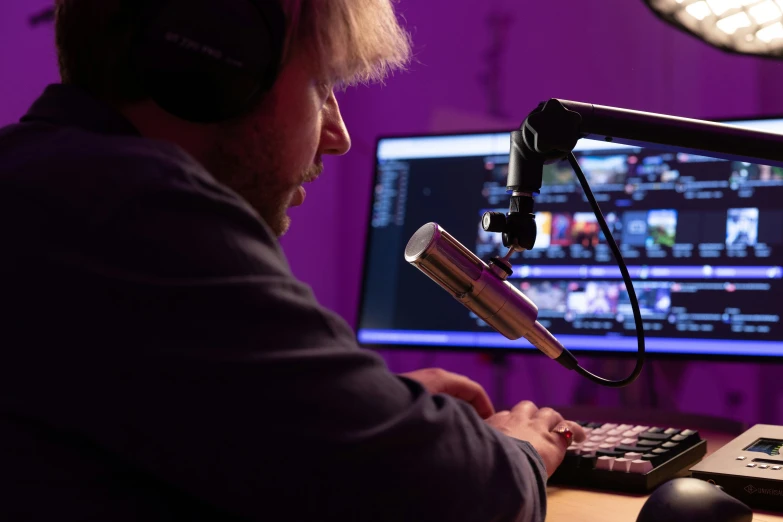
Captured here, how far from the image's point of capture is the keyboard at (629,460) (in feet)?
2.43

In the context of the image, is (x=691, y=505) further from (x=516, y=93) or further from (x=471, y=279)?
(x=516, y=93)

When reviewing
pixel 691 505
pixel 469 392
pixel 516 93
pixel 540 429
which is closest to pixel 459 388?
pixel 469 392

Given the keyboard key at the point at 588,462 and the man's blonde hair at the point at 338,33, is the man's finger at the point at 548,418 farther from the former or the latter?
the man's blonde hair at the point at 338,33

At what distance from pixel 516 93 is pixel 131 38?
1.05 meters

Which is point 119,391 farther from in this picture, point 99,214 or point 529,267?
point 529,267

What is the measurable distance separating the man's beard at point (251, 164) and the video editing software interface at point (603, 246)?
0.61 metres

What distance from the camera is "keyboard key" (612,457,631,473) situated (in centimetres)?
74

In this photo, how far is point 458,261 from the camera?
0.68 meters

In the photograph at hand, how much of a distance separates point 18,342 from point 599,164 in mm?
964

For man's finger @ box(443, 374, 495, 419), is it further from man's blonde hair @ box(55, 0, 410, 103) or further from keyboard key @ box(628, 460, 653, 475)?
man's blonde hair @ box(55, 0, 410, 103)

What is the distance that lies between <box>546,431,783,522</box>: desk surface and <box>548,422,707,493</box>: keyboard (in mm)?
12

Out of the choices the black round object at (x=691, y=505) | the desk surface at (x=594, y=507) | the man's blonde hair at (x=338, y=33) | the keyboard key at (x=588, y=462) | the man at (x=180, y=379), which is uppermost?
the man's blonde hair at (x=338, y=33)

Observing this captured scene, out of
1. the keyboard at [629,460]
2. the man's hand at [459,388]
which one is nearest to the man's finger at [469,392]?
the man's hand at [459,388]

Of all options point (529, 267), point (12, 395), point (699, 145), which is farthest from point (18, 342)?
point (529, 267)
